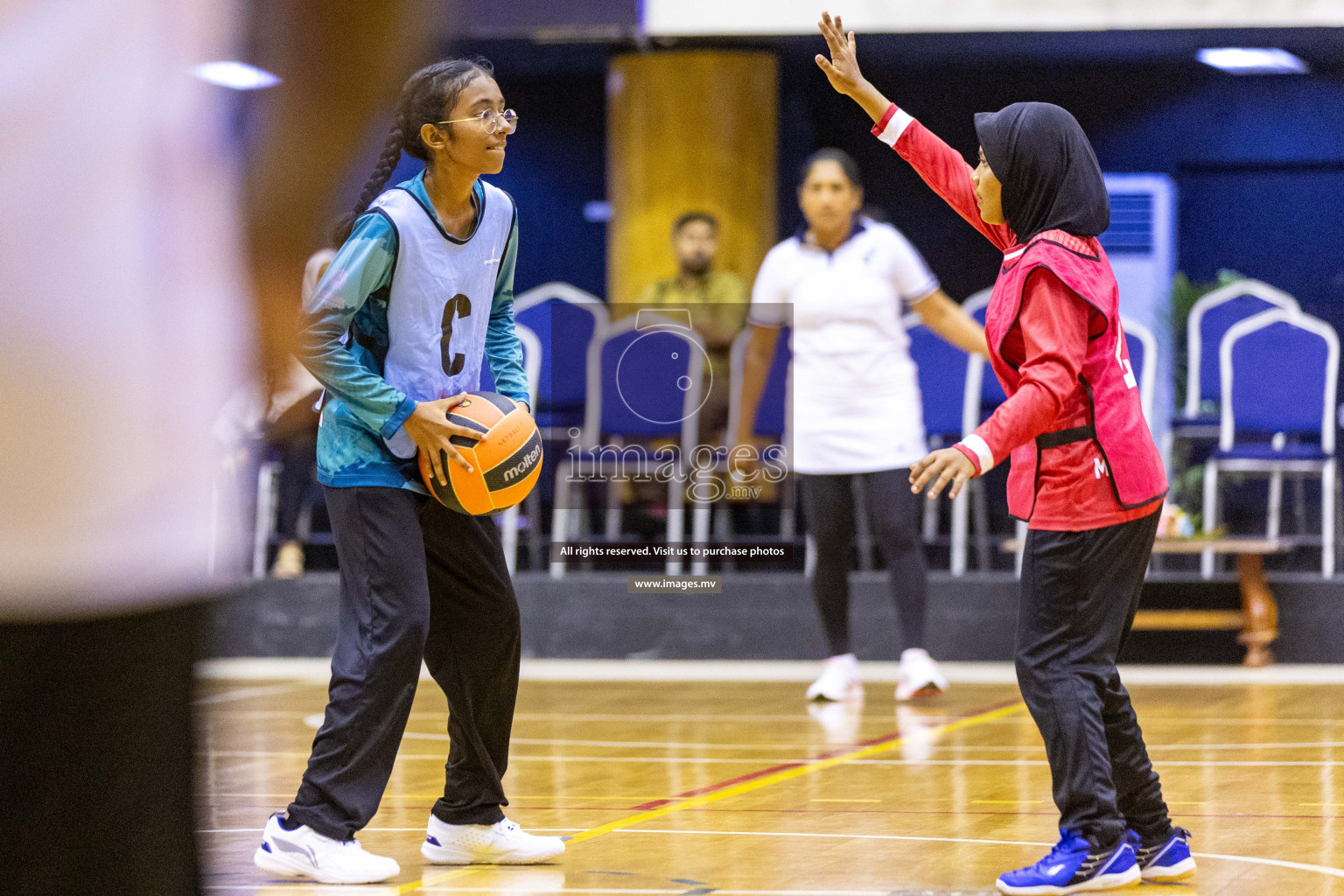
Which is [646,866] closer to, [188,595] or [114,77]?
[188,595]

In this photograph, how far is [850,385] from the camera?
593 cm

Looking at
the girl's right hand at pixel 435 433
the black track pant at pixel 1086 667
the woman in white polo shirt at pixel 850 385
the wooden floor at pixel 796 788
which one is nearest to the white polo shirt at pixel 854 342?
the woman in white polo shirt at pixel 850 385

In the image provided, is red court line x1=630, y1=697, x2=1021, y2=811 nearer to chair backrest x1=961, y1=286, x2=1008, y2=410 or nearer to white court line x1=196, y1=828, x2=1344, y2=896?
white court line x1=196, y1=828, x2=1344, y2=896

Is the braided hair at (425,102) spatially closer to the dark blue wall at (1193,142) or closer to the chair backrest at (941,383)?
the chair backrest at (941,383)

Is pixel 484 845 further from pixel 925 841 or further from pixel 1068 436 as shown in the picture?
pixel 1068 436

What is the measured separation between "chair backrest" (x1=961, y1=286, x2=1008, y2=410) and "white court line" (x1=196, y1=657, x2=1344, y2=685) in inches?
50.4

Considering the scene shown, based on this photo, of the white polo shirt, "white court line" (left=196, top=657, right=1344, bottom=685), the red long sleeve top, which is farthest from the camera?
"white court line" (left=196, top=657, right=1344, bottom=685)

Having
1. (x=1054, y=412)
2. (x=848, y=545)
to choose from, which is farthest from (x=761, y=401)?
(x=1054, y=412)

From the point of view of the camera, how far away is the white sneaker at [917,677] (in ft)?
19.0

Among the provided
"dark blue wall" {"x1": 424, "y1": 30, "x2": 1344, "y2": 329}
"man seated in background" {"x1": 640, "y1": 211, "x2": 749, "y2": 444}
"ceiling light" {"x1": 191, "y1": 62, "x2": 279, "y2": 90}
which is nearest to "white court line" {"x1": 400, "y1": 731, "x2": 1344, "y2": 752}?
"man seated in background" {"x1": 640, "y1": 211, "x2": 749, "y2": 444}

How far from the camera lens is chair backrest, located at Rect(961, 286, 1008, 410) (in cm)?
768

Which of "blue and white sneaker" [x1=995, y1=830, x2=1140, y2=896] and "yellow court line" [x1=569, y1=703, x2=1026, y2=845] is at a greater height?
"blue and white sneaker" [x1=995, y1=830, x2=1140, y2=896]

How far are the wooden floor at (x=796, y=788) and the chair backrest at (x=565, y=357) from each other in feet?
6.12

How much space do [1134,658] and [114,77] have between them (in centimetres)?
634
